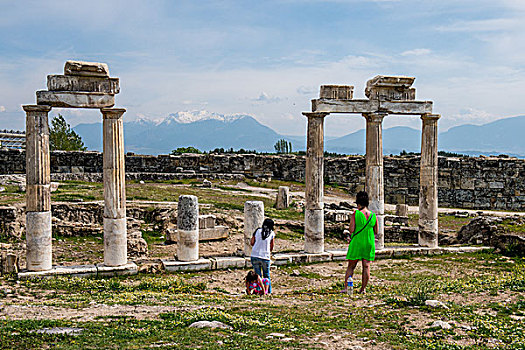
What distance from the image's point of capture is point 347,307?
9.83 meters

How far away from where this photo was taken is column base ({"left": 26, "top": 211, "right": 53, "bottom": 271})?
13406 mm

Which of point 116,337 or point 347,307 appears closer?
point 116,337

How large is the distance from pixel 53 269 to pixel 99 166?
2086cm

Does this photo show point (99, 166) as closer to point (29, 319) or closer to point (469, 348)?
point (29, 319)

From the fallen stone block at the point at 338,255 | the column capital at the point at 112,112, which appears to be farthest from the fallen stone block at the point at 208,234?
the column capital at the point at 112,112

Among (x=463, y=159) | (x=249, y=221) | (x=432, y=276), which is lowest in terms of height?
(x=432, y=276)

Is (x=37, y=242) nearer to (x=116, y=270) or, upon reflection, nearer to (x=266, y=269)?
(x=116, y=270)

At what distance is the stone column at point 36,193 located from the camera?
44.0 ft

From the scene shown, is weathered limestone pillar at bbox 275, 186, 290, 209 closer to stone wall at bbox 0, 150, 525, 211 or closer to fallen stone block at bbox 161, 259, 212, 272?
stone wall at bbox 0, 150, 525, 211

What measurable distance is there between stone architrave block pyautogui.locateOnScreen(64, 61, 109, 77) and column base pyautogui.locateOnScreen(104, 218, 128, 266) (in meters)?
4.18

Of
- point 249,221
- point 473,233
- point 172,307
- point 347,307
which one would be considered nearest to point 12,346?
point 172,307

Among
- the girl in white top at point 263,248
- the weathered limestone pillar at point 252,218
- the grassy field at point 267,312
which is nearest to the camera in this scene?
the grassy field at point 267,312

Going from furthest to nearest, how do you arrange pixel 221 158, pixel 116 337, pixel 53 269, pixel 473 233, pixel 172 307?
pixel 221 158 → pixel 473 233 → pixel 53 269 → pixel 172 307 → pixel 116 337

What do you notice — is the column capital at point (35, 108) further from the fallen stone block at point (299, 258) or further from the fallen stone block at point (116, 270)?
the fallen stone block at point (299, 258)
